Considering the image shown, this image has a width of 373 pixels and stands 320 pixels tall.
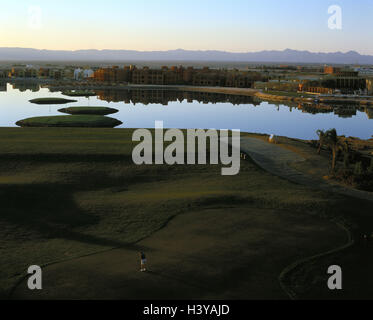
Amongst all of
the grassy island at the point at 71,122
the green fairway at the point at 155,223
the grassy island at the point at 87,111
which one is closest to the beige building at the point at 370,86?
the grassy island at the point at 87,111

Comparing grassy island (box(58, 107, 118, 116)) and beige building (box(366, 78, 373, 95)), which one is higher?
beige building (box(366, 78, 373, 95))

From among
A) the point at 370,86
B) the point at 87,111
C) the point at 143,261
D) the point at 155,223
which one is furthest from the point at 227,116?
the point at 143,261

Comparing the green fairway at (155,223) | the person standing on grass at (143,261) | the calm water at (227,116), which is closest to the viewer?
the green fairway at (155,223)

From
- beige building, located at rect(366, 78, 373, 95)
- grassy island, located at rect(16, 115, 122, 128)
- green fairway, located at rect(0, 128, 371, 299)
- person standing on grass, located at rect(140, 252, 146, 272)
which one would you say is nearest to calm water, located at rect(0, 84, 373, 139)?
grassy island, located at rect(16, 115, 122, 128)

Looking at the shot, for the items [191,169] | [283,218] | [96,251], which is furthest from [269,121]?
[96,251]

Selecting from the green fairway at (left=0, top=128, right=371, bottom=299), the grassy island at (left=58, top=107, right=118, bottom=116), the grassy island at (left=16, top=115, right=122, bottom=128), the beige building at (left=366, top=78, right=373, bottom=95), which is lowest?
the green fairway at (left=0, top=128, right=371, bottom=299)

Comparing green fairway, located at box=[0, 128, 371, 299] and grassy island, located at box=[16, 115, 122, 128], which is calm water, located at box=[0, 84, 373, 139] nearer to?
grassy island, located at box=[16, 115, 122, 128]

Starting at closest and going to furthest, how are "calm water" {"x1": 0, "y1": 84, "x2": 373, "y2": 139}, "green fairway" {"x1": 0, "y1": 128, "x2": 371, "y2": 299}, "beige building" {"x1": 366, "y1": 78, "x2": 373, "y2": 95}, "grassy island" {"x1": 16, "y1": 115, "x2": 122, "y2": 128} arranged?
"green fairway" {"x1": 0, "y1": 128, "x2": 371, "y2": 299}
"grassy island" {"x1": 16, "y1": 115, "x2": 122, "y2": 128}
"calm water" {"x1": 0, "y1": 84, "x2": 373, "y2": 139}
"beige building" {"x1": 366, "y1": 78, "x2": 373, "y2": 95}

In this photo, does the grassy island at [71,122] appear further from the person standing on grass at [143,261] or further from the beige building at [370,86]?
the beige building at [370,86]
